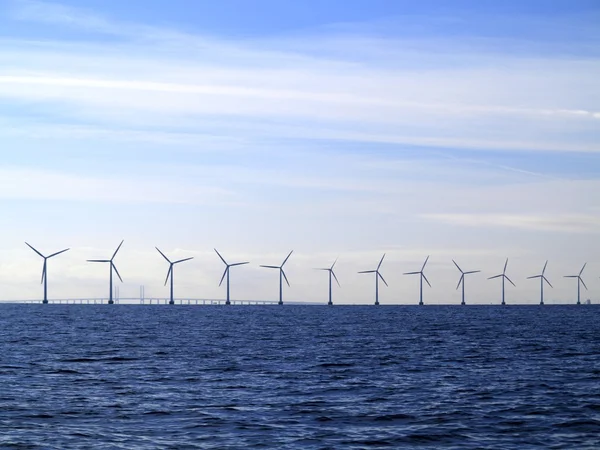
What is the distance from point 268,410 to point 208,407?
2734mm

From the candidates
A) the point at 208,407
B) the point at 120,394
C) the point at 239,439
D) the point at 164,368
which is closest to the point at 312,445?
the point at 239,439

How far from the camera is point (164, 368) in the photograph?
5966 centimetres

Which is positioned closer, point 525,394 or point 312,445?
point 312,445

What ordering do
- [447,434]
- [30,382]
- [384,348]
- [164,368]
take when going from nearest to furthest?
[447,434]
[30,382]
[164,368]
[384,348]

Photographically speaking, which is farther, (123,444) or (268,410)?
(268,410)

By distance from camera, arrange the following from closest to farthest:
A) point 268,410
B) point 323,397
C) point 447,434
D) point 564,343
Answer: point 447,434, point 268,410, point 323,397, point 564,343

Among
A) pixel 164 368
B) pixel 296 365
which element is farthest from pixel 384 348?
pixel 164 368

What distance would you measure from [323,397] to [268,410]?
5037mm

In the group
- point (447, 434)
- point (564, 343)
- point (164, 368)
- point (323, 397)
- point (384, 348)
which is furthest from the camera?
point (564, 343)

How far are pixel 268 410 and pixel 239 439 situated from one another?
22.1 ft

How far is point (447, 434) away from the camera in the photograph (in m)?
35.1

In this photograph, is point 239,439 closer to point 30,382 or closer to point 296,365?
point 30,382

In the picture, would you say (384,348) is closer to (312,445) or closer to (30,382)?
(30,382)

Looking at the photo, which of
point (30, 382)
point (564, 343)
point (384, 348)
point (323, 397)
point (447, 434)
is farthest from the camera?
point (564, 343)
